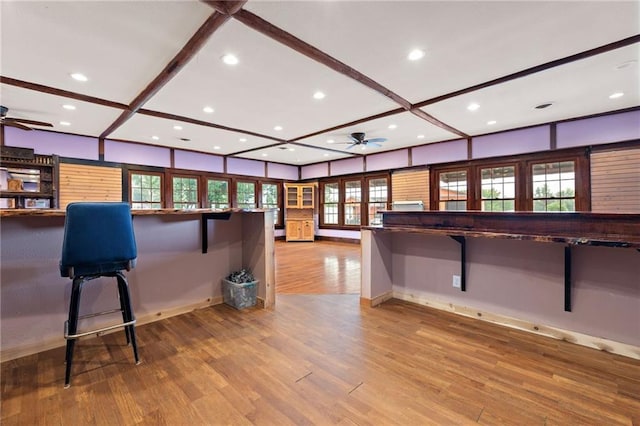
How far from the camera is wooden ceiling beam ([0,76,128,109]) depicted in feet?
11.3

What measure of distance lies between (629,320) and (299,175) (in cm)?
964

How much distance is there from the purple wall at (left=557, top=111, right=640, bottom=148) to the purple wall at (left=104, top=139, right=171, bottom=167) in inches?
357

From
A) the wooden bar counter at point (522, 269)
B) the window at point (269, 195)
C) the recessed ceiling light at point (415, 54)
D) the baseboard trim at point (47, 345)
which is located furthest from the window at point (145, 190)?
the recessed ceiling light at point (415, 54)

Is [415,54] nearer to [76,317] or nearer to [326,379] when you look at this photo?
[326,379]

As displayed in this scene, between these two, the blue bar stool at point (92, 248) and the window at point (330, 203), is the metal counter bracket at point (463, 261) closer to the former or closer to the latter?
the blue bar stool at point (92, 248)


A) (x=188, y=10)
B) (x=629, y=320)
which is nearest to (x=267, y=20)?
(x=188, y=10)

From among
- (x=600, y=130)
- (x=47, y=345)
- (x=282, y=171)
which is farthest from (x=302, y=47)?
(x=282, y=171)

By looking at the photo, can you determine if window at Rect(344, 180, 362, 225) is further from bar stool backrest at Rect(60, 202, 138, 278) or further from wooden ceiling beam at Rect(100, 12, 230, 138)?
bar stool backrest at Rect(60, 202, 138, 278)

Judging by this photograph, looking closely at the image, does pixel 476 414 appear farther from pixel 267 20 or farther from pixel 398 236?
pixel 267 20

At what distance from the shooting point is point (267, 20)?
95.6 inches

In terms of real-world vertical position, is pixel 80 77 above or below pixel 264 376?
above

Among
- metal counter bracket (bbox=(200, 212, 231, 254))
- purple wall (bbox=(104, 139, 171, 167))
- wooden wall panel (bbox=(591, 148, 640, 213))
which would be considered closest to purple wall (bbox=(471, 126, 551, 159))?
wooden wall panel (bbox=(591, 148, 640, 213))

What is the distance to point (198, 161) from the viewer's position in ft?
26.8

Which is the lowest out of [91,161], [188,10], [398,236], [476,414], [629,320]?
[476,414]
